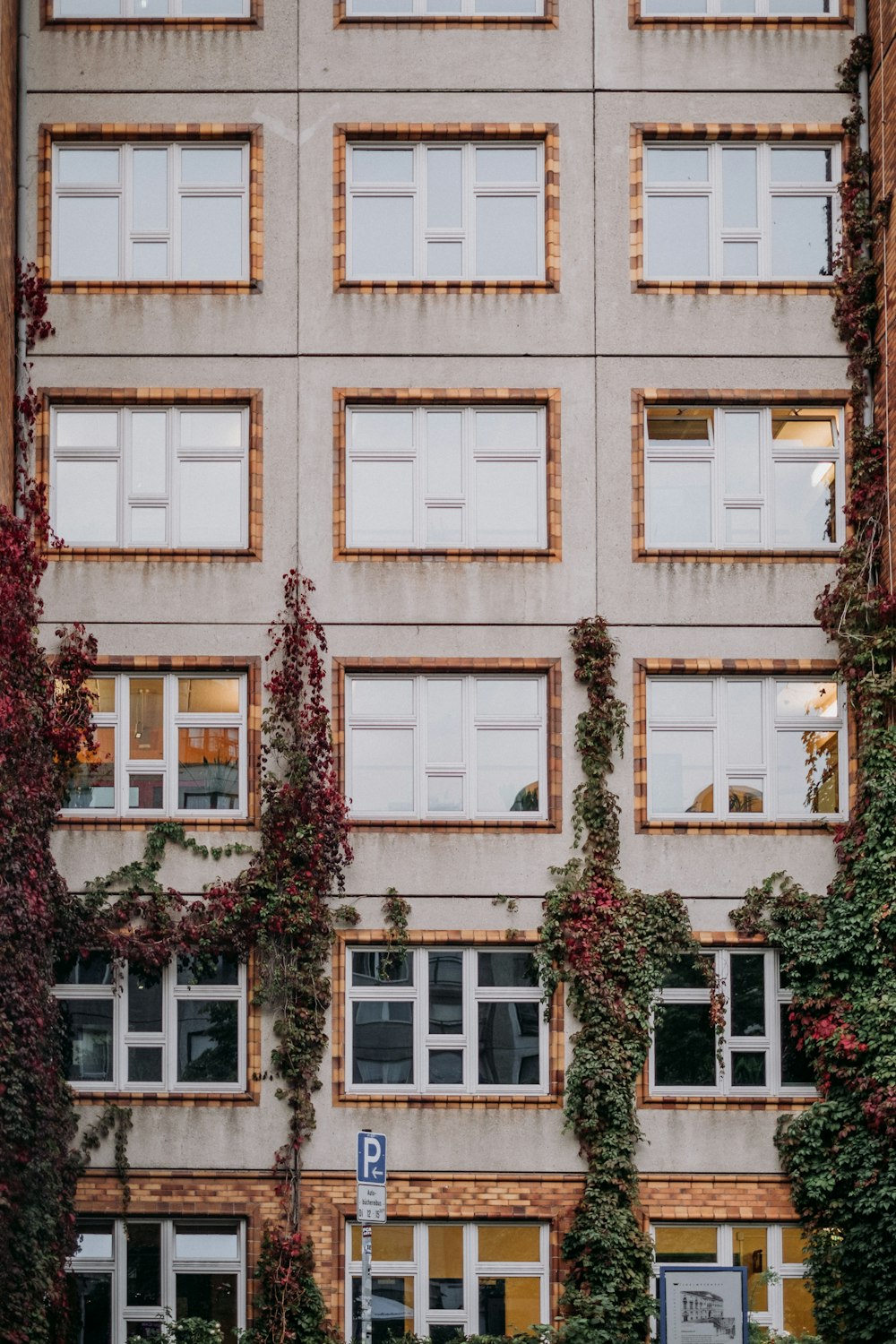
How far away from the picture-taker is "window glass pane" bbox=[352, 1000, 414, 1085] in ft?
59.2

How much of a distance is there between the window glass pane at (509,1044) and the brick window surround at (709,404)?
516 cm

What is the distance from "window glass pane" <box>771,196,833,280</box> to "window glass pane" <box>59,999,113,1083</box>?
11.2 metres

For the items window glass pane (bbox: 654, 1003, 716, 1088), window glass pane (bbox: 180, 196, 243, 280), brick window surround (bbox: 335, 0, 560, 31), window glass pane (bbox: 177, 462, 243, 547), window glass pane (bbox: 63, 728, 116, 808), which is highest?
brick window surround (bbox: 335, 0, 560, 31)

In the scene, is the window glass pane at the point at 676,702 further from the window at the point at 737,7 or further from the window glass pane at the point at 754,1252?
the window at the point at 737,7

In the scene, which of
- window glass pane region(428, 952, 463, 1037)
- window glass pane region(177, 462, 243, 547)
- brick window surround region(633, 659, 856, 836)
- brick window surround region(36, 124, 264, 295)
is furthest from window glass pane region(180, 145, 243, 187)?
window glass pane region(428, 952, 463, 1037)

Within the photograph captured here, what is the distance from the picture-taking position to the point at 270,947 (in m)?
17.8

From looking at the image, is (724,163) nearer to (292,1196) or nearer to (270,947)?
(270,947)

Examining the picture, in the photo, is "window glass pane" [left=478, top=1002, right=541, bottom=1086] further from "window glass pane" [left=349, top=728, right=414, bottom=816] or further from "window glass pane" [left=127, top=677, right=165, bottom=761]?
"window glass pane" [left=127, top=677, right=165, bottom=761]

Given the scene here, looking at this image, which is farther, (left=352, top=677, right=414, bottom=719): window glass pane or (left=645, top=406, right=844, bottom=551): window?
(left=645, top=406, right=844, bottom=551): window

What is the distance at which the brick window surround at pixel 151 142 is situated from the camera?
736 inches

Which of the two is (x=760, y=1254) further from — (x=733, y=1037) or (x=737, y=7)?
(x=737, y=7)

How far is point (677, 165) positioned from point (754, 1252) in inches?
474

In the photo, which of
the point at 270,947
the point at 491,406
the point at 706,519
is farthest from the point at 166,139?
the point at 270,947

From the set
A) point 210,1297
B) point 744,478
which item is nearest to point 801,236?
point 744,478
